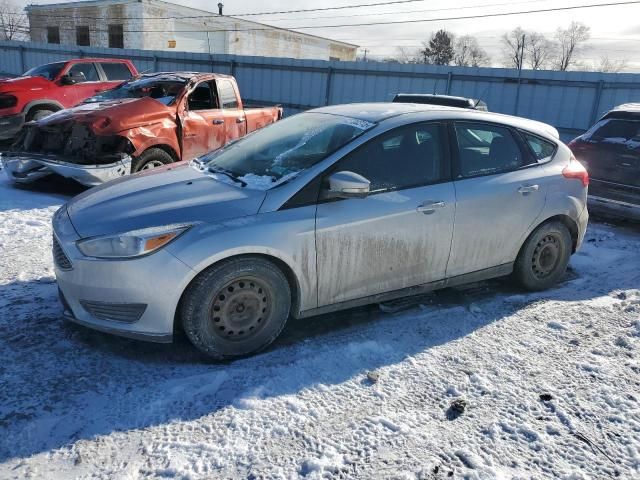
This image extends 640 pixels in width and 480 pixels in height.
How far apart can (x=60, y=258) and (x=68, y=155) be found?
4090mm

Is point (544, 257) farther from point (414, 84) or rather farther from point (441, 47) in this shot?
point (441, 47)

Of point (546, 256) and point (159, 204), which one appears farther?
point (546, 256)

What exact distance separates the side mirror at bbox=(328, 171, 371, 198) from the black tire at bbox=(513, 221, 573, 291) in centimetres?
187

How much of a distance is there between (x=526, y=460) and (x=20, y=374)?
9.21 ft

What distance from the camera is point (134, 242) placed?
3127 millimetres

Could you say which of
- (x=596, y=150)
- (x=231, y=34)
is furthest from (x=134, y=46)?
(x=596, y=150)

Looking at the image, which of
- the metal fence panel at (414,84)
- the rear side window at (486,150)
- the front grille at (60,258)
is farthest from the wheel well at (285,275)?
the metal fence panel at (414,84)

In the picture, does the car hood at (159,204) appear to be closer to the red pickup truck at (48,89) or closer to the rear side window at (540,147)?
the rear side window at (540,147)

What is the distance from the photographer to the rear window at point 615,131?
702 centimetres

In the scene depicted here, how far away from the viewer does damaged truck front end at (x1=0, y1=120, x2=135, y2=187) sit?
6.78 metres

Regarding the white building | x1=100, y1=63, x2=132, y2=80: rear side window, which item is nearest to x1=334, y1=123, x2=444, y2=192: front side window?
x1=100, y1=63, x2=132, y2=80: rear side window

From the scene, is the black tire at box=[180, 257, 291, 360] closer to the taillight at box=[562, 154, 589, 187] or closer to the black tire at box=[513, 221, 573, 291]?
the black tire at box=[513, 221, 573, 291]

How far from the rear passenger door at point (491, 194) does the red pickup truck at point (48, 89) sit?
29.1 ft

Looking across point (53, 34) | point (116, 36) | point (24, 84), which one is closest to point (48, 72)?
point (24, 84)
